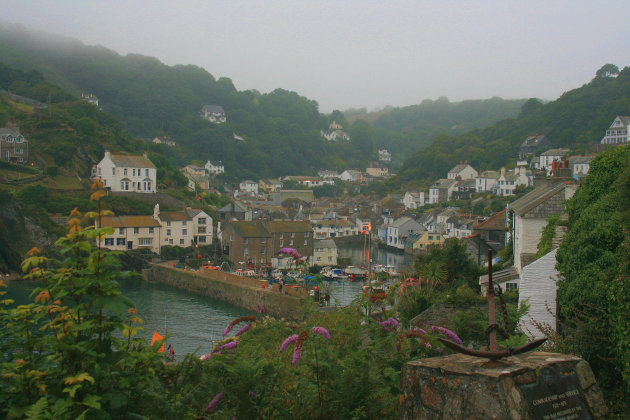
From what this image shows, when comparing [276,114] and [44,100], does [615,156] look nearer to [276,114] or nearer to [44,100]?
[44,100]

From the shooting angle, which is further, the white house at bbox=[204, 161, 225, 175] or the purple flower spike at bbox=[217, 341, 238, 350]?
the white house at bbox=[204, 161, 225, 175]

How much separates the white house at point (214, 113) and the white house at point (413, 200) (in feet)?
228

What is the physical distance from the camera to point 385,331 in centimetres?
552

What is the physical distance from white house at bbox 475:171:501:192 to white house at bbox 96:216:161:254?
4638 centimetres

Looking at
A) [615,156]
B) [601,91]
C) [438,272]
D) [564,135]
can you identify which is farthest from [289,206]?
[615,156]

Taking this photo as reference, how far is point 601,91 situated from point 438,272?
285 ft

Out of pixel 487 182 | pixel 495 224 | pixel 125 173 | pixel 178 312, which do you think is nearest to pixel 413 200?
pixel 487 182

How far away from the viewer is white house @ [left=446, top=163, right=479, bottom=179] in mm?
85938

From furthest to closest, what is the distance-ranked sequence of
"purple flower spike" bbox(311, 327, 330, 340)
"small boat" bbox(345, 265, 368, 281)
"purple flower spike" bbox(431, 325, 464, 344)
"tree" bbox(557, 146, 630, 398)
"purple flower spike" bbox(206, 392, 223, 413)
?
"small boat" bbox(345, 265, 368, 281), "tree" bbox(557, 146, 630, 398), "purple flower spike" bbox(431, 325, 464, 344), "purple flower spike" bbox(311, 327, 330, 340), "purple flower spike" bbox(206, 392, 223, 413)

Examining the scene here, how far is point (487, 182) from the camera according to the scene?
75.6 meters

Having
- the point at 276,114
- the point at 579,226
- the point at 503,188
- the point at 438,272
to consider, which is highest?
the point at 276,114

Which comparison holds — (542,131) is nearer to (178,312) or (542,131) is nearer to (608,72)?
(608,72)

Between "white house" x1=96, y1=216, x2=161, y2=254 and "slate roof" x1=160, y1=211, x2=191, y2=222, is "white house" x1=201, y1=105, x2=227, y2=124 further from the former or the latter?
"white house" x1=96, y1=216, x2=161, y2=254

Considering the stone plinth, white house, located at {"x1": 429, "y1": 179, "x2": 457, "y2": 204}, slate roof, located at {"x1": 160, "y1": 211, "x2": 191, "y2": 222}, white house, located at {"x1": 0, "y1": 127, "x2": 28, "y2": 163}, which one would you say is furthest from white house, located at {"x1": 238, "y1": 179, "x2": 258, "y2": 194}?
the stone plinth
